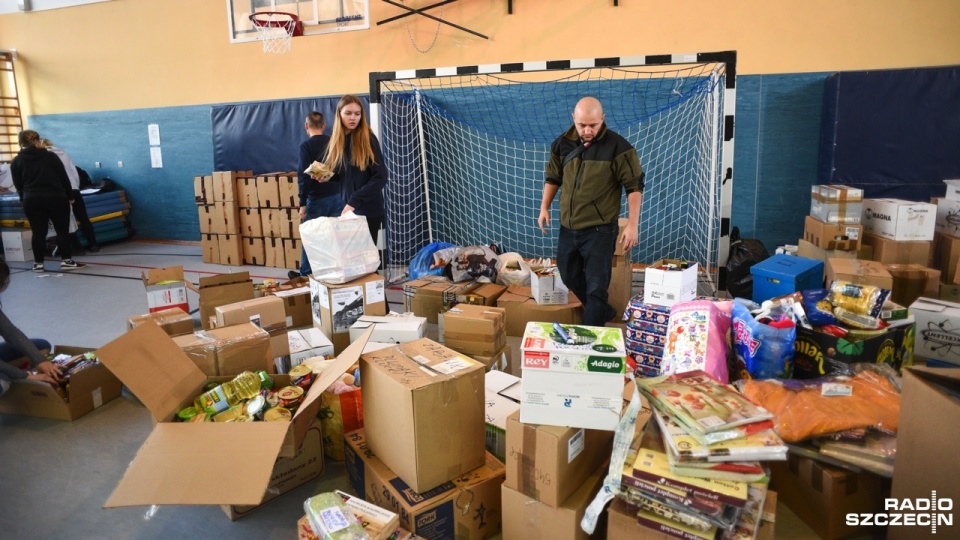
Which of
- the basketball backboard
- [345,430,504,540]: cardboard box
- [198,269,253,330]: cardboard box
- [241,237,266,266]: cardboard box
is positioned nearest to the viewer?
[345,430,504,540]: cardboard box

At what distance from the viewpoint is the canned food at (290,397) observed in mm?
2104

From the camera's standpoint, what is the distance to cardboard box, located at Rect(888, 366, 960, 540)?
4.88 feet

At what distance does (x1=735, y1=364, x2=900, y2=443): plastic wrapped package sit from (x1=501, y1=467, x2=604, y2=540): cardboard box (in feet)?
2.17

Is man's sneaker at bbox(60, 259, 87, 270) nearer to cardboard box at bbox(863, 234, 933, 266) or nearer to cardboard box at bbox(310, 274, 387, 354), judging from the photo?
cardboard box at bbox(310, 274, 387, 354)

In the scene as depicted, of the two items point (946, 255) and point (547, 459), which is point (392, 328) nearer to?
point (547, 459)

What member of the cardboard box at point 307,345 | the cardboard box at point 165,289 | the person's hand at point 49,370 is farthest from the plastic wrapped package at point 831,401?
the cardboard box at point 165,289

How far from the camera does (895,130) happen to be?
449 cm

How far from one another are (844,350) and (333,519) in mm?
1940

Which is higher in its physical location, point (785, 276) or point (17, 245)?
point (785, 276)

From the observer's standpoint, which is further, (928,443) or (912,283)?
(912,283)

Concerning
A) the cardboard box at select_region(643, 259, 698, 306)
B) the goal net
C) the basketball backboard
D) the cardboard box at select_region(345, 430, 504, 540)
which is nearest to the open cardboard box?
the cardboard box at select_region(345, 430, 504, 540)

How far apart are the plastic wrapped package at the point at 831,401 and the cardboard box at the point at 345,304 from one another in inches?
76.9

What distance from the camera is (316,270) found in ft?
10.7

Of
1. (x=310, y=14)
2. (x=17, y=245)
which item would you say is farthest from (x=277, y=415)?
(x=17, y=245)
